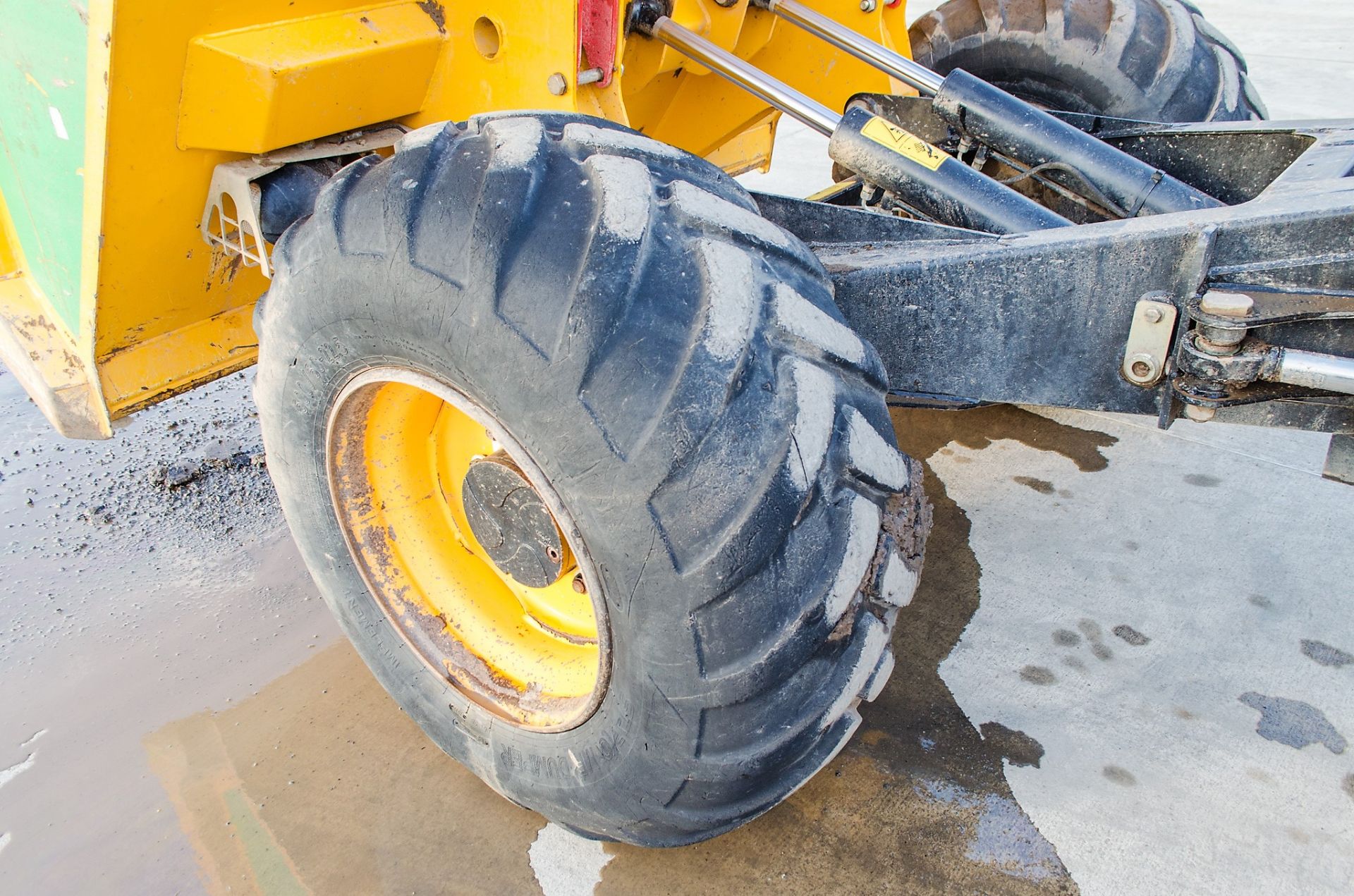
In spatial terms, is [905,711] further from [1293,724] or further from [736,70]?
[736,70]

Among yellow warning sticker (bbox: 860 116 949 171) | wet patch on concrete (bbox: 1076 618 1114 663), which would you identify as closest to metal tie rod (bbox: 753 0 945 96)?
yellow warning sticker (bbox: 860 116 949 171)

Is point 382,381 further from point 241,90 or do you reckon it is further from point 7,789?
point 7,789

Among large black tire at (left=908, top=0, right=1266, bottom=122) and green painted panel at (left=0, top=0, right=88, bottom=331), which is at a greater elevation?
large black tire at (left=908, top=0, right=1266, bottom=122)

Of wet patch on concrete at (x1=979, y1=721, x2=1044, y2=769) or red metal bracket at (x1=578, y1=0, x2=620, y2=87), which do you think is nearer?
red metal bracket at (x1=578, y1=0, x2=620, y2=87)

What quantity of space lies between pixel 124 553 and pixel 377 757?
1217 millimetres

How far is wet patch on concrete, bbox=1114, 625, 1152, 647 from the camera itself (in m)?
2.45

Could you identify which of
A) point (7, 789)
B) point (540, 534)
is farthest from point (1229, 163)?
point (7, 789)

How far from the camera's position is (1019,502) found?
2984 mm

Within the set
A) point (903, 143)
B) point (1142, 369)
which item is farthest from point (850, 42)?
point (1142, 369)

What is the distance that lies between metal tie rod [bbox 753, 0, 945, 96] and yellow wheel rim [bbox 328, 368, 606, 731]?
1469 millimetres

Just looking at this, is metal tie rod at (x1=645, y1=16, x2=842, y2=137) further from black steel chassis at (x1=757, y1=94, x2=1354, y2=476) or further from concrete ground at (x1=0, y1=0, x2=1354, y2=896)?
concrete ground at (x1=0, y1=0, x2=1354, y2=896)

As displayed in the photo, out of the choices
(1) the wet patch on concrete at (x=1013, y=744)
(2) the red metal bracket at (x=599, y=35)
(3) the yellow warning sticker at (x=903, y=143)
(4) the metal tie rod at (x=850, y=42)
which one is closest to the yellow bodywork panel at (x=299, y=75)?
(2) the red metal bracket at (x=599, y=35)

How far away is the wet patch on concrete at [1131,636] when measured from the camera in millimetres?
2451

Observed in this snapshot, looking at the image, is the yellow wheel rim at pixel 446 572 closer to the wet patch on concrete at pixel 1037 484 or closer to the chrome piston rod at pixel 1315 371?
the chrome piston rod at pixel 1315 371
